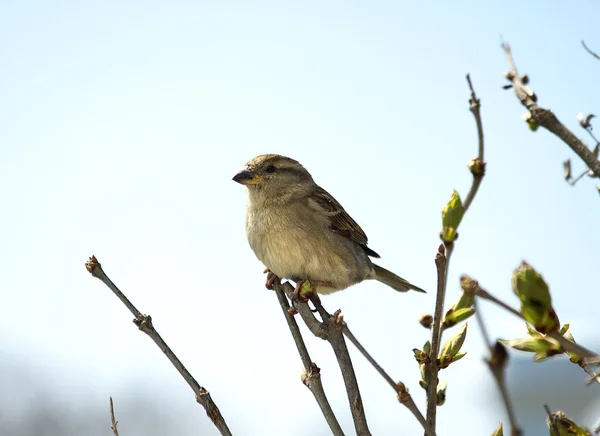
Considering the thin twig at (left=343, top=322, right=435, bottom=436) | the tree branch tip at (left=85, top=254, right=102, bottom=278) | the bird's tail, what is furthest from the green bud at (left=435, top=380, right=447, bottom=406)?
the bird's tail

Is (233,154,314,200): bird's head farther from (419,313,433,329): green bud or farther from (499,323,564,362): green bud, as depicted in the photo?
(499,323,564,362): green bud

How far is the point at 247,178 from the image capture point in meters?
4.23

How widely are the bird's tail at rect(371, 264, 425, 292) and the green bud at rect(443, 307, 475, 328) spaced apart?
136 inches

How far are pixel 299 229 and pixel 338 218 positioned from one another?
0.43 meters

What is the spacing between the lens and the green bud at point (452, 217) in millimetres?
1247

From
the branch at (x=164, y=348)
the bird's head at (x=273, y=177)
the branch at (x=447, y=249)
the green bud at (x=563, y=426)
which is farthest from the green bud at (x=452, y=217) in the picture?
the bird's head at (x=273, y=177)

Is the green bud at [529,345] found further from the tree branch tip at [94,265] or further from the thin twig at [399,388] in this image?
the tree branch tip at [94,265]

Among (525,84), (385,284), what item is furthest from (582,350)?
(385,284)

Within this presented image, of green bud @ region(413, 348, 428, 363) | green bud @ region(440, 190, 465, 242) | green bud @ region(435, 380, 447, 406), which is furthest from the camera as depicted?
green bud @ region(435, 380, 447, 406)

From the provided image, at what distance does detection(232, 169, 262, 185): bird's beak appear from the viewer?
4.19m

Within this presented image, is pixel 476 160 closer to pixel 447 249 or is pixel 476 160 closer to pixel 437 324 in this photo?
pixel 447 249

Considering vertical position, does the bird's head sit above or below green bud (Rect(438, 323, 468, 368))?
above

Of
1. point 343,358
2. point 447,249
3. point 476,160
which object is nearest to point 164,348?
point 343,358

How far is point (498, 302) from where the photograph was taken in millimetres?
946
